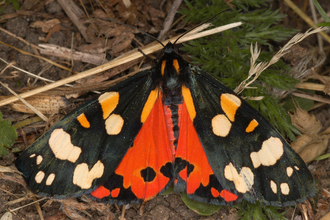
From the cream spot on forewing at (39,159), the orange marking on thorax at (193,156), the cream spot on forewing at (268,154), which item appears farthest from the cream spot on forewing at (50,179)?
the cream spot on forewing at (268,154)

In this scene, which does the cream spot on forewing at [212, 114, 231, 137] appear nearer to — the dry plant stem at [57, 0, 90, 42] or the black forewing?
the black forewing

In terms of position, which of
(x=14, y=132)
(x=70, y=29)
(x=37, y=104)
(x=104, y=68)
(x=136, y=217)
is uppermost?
(x=70, y=29)

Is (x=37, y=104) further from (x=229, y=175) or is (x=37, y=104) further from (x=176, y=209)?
(x=229, y=175)

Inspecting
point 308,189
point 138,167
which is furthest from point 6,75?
point 308,189

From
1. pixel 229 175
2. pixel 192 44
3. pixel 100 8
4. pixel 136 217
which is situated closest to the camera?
pixel 229 175

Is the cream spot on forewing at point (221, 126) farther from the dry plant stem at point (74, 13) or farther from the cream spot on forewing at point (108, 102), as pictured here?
the dry plant stem at point (74, 13)

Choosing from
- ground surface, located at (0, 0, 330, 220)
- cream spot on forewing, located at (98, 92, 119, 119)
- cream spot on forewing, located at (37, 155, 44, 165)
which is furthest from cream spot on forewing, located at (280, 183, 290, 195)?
cream spot on forewing, located at (37, 155, 44, 165)

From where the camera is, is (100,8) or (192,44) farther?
(100,8)

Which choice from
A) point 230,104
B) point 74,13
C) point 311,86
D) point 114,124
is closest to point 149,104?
point 114,124
